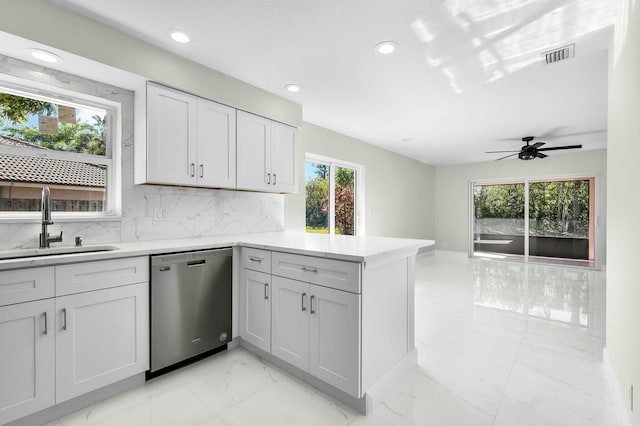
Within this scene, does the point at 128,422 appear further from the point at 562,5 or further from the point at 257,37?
the point at 562,5

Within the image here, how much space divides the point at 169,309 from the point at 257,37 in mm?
2129

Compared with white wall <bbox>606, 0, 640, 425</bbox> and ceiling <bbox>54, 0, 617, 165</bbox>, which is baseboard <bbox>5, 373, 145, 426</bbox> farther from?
white wall <bbox>606, 0, 640, 425</bbox>

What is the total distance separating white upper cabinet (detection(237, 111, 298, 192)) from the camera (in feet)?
9.70

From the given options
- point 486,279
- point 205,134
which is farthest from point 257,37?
point 486,279

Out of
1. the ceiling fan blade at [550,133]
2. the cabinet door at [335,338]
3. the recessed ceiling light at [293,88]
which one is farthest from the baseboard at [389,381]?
the ceiling fan blade at [550,133]

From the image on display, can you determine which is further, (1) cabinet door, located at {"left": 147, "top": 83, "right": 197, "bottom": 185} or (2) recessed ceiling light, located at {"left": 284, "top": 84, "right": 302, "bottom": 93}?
(2) recessed ceiling light, located at {"left": 284, "top": 84, "right": 302, "bottom": 93}

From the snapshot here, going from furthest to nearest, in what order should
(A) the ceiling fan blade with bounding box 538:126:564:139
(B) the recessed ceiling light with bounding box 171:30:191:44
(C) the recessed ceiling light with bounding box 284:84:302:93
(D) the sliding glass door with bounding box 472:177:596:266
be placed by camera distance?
(D) the sliding glass door with bounding box 472:177:596:266 < (A) the ceiling fan blade with bounding box 538:126:564:139 < (C) the recessed ceiling light with bounding box 284:84:302:93 < (B) the recessed ceiling light with bounding box 171:30:191:44

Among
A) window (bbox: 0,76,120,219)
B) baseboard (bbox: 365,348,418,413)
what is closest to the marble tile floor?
baseboard (bbox: 365,348,418,413)

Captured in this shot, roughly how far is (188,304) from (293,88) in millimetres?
2340

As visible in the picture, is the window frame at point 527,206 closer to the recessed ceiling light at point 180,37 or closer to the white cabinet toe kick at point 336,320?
the white cabinet toe kick at point 336,320

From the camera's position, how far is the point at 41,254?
1.96m

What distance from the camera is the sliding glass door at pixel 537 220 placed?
6379mm

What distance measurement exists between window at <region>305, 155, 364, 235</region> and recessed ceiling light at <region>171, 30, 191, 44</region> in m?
2.44

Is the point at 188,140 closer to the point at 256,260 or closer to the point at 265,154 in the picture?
the point at 265,154
